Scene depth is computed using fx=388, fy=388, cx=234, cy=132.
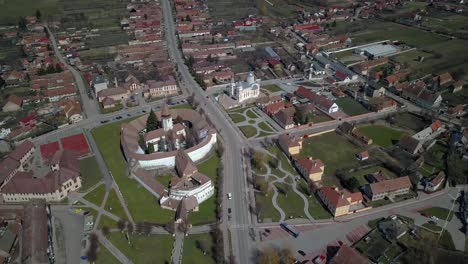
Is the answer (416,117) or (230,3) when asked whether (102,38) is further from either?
(416,117)

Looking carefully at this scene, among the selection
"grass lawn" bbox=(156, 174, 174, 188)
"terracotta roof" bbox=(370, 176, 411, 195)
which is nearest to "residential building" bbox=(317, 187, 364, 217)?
"terracotta roof" bbox=(370, 176, 411, 195)

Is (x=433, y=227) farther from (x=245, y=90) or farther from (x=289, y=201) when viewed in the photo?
(x=245, y=90)

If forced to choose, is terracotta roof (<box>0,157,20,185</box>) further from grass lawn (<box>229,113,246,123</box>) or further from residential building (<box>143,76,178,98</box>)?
grass lawn (<box>229,113,246,123</box>)

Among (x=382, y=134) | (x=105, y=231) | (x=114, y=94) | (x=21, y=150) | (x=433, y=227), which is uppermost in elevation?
(x=114, y=94)

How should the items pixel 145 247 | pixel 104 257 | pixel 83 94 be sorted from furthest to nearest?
pixel 83 94
pixel 145 247
pixel 104 257

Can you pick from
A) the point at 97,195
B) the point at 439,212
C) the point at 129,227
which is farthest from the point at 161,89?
the point at 439,212

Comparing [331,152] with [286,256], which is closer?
[286,256]

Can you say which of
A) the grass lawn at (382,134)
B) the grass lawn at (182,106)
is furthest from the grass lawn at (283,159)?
the grass lawn at (182,106)

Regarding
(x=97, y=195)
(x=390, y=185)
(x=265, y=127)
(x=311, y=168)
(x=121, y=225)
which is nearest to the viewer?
(x=121, y=225)
